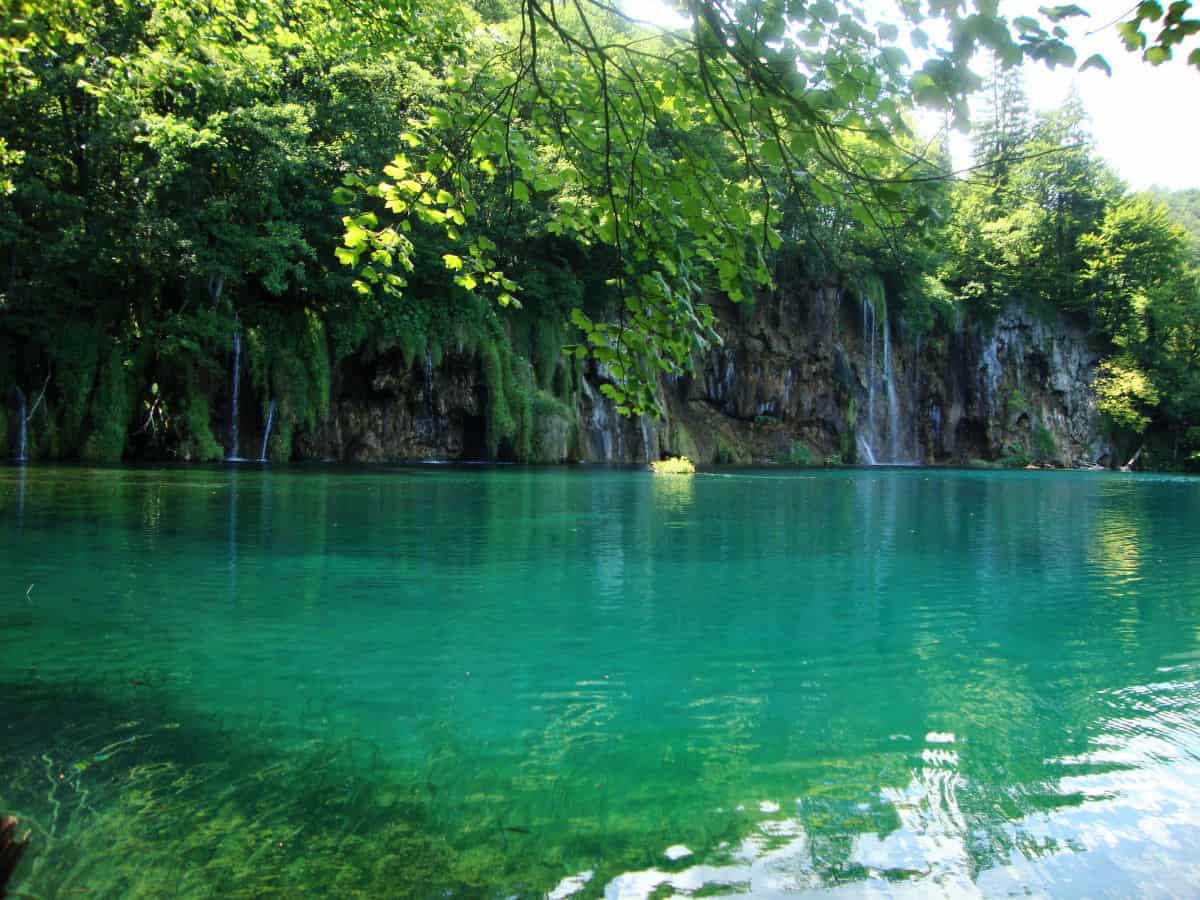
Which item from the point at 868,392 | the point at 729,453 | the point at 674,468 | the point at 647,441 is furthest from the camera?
the point at 868,392

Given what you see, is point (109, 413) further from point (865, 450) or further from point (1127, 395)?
point (1127, 395)

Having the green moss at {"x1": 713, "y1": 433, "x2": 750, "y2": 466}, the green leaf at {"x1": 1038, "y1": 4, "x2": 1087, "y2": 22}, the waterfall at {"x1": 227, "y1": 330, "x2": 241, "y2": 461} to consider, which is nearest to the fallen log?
the green leaf at {"x1": 1038, "y1": 4, "x2": 1087, "y2": 22}

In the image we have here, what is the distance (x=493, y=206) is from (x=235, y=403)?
1038cm

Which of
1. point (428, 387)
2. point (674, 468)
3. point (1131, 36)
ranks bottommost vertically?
point (674, 468)

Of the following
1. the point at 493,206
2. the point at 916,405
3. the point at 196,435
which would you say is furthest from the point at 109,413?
the point at 916,405

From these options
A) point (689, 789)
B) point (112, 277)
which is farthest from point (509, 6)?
point (689, 789)

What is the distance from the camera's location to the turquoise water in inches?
103

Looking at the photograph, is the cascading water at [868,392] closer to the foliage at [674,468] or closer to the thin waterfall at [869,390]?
the thin waterfall at [869,390]

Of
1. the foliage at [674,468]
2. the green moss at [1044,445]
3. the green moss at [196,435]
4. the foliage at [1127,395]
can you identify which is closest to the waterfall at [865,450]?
the green moss at [1044,445]

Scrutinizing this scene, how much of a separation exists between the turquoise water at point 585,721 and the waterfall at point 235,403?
1832 cm

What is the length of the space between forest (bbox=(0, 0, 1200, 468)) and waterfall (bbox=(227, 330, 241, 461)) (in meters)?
A: 0.15

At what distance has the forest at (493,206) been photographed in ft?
10.1

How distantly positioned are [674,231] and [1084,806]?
2771 mm

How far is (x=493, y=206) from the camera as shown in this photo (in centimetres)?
2775
